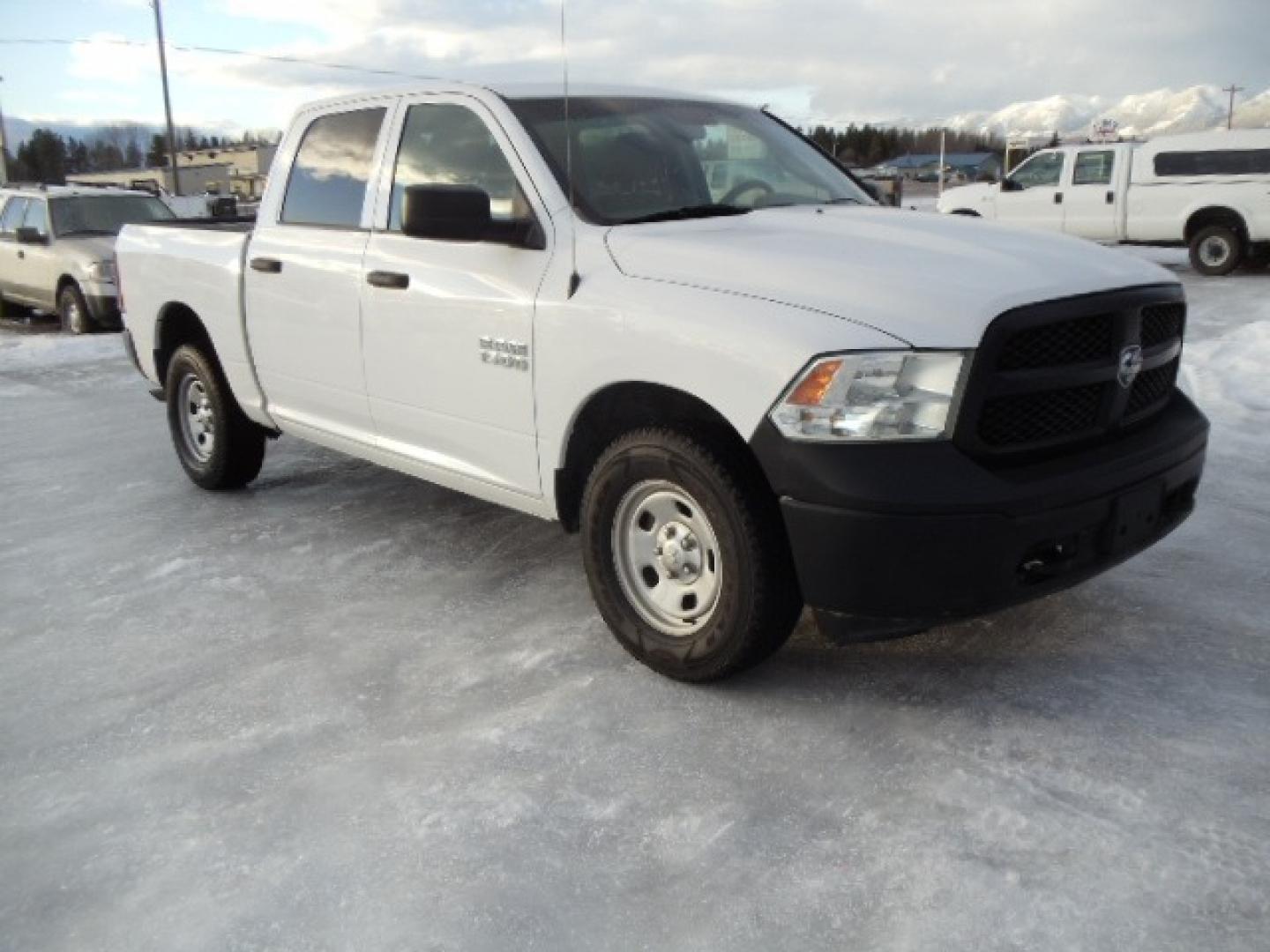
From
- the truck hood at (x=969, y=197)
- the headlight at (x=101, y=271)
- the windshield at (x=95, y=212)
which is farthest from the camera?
the truck hood at (x=969, y=197)

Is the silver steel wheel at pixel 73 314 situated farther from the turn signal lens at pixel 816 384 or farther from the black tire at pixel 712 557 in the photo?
the turn signal lens at pixel 816 384

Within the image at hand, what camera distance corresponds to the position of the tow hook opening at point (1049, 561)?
2.99 m

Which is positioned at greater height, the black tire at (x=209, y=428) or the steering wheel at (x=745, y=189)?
the steering wheel at (x=745, y=189)

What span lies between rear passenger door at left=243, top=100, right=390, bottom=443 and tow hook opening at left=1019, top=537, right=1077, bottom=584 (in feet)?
8.83

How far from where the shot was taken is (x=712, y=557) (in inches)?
133

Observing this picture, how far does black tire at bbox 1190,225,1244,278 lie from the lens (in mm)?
16172

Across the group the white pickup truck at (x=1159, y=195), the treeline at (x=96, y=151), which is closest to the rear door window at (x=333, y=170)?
the white pickup truck at (x=1159, y=195)

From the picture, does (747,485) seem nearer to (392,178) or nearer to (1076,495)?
(1076,495)

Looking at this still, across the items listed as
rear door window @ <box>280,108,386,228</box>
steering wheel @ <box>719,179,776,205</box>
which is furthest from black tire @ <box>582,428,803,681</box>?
rear door window @ <box>280,108,386,228</box>

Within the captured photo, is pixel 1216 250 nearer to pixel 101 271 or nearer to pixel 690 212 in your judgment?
pixel 101 271

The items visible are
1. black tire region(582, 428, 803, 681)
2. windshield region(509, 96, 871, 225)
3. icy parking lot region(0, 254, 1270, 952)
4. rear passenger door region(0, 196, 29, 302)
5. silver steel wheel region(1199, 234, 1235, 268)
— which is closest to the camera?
icy parking lot region(0, 254, 1270, 952)

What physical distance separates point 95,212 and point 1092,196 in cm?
1428

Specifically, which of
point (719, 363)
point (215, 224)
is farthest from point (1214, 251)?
point (719, 363)

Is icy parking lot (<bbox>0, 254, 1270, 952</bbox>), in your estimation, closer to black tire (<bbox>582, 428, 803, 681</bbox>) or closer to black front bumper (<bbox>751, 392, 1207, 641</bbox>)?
black tire (<bbox>582, 428, 803, 681</bbox>)
